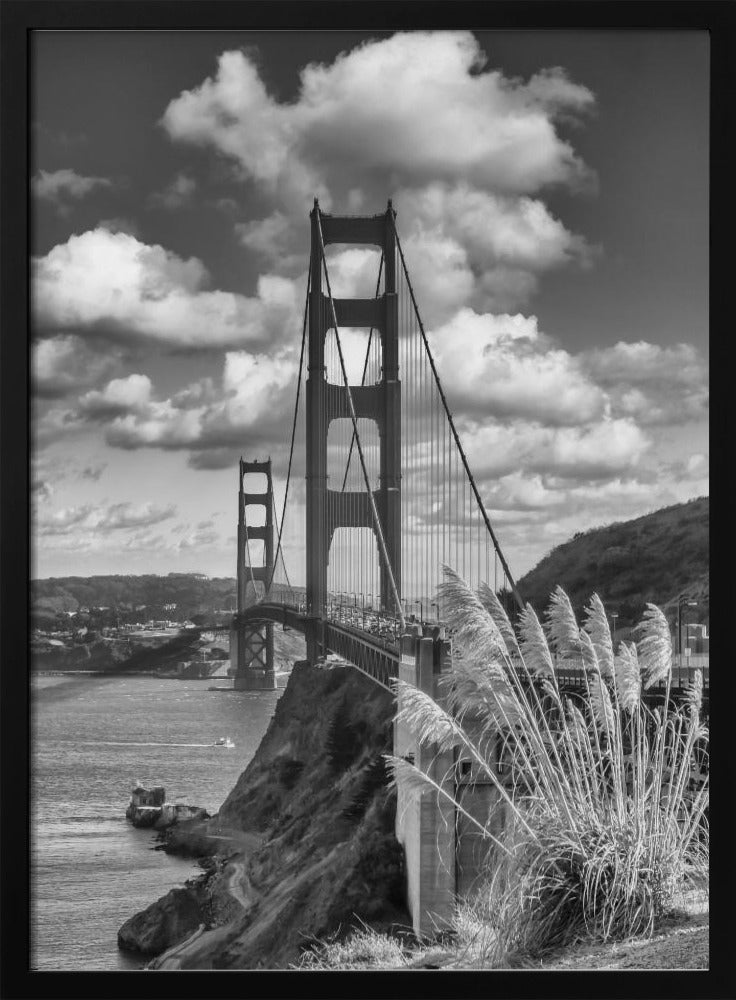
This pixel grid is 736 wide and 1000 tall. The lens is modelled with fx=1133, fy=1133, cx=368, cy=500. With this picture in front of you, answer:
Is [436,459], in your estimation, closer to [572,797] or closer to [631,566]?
[631,566]

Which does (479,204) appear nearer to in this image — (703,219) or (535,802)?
(703,219)

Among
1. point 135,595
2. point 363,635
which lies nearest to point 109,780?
point 135,595

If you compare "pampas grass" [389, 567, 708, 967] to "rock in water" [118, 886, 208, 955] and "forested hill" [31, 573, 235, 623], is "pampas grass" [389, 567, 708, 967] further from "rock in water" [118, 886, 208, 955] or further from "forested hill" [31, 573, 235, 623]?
"rock in water" [118, 886, 208, 955]

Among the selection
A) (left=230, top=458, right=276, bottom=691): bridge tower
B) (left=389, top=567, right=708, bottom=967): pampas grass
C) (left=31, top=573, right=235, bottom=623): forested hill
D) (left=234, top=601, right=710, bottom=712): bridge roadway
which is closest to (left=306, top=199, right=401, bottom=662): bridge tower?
(left=234, top=601, right=710, bottom=712): bridge roadway

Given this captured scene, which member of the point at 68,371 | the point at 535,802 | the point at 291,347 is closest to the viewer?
the point at 535,802
